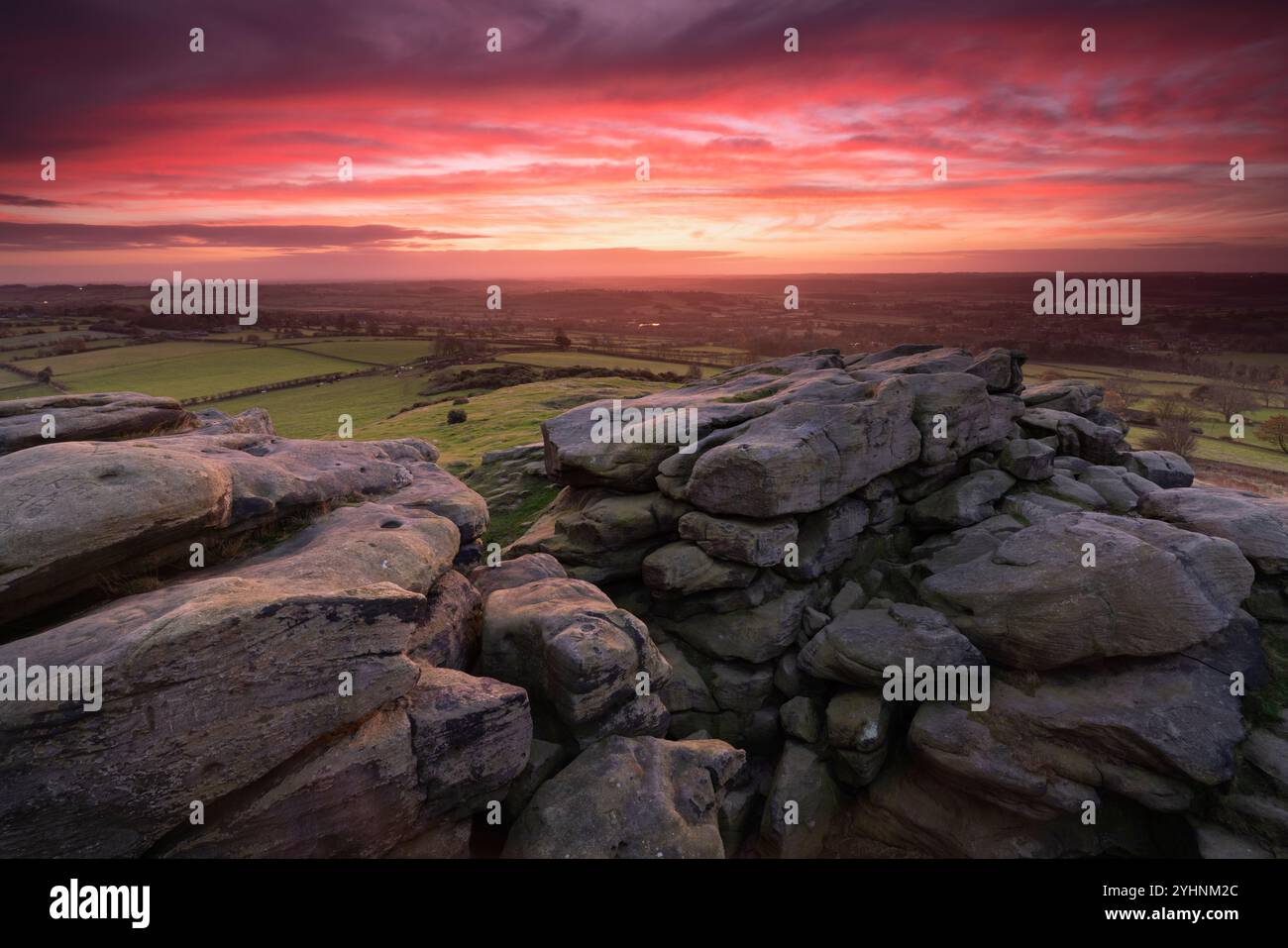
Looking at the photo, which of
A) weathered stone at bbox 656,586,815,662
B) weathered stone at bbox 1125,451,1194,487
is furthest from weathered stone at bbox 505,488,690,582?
weathered stone at bbox 1125,451,1194,487

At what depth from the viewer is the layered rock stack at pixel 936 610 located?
59.2 ft

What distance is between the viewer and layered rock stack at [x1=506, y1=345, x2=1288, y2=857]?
1803 cm

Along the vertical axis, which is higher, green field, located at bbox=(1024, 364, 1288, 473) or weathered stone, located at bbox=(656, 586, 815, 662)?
green field, located at bbox=(1024, 364, 1288, 473)

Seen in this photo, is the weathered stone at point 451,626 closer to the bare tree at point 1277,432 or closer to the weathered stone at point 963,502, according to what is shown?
the weathered stone at point 963,502

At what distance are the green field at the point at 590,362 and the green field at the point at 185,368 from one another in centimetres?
3222

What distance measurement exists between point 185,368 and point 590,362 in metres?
66.6

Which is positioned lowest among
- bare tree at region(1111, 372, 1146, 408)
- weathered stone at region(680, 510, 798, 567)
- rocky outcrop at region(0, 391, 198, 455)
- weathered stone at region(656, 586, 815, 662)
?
weathered stone at region(656, 586, 815, 662)

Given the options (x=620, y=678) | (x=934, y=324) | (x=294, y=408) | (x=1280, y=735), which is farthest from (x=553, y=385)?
(x=1280, y=735)

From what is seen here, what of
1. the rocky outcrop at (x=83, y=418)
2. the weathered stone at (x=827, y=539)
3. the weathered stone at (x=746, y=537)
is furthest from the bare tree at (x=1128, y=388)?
the rocky outcrop at (x=83, y=418)

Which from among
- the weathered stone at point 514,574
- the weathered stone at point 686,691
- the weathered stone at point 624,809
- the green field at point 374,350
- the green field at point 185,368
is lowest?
the weathered stone at point 686,691

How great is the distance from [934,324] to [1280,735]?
8862 centimetres

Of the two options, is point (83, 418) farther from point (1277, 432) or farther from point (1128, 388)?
point (1128, 388)

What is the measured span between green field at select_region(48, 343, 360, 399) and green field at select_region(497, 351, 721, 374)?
32.2 meters

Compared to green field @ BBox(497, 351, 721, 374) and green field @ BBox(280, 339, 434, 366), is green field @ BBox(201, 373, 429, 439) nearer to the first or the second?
green field @ BBox(280, 339, 434, 366)
